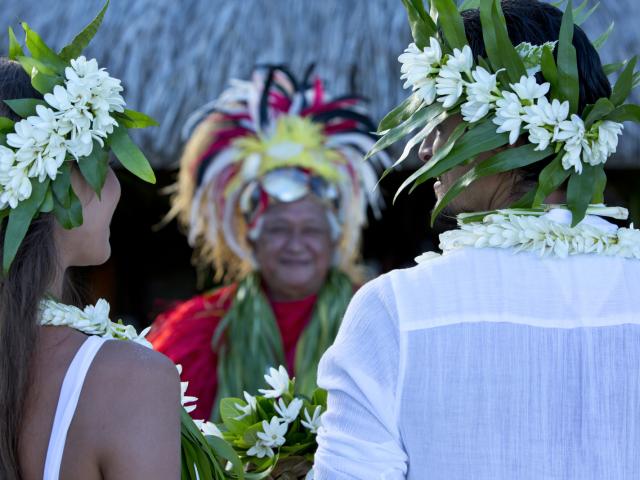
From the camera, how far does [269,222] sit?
392 cm

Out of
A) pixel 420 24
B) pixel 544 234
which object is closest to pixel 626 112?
pixel 544 234

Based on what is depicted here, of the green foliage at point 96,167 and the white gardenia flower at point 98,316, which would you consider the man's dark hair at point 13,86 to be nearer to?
the green foliage at point 96,167

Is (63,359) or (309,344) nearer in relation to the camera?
(63,359)

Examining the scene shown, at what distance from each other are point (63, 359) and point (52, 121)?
0.39 m

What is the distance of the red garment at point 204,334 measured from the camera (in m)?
3.75

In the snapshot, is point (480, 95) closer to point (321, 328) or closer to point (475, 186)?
point (475, 186)

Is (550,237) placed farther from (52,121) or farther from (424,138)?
(52,121)

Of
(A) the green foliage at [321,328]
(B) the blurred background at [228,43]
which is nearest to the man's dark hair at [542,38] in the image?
(A) the green foliage at [321,328]

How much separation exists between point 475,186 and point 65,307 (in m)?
0.70

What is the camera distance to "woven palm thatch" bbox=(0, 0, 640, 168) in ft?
14.3

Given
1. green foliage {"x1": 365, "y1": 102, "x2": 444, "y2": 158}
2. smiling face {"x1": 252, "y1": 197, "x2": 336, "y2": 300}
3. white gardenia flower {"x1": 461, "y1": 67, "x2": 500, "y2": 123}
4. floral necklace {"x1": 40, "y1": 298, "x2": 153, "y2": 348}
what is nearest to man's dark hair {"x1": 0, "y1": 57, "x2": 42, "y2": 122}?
floral necklace {"x1": 40, "y1": 298, "x2": 153, "y2": 348}

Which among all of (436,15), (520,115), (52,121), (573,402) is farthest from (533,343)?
(52,121)

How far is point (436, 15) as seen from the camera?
182cm

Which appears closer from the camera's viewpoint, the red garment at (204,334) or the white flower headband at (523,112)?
the white flower headband at (523,112)
